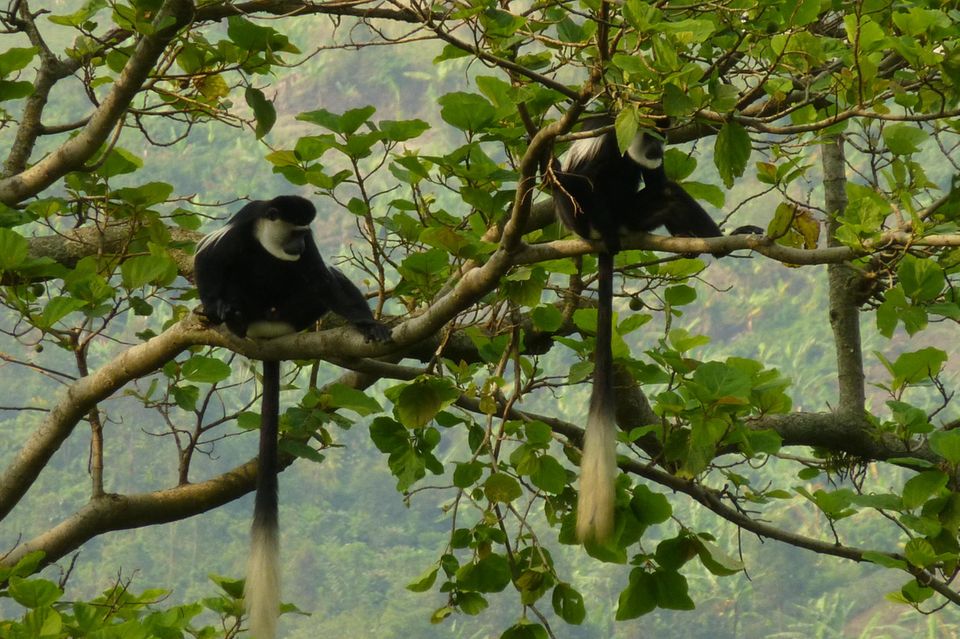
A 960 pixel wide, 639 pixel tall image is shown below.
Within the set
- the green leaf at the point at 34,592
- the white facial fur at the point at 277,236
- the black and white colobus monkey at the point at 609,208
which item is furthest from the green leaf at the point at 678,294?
the green leaf at the point at 34,592

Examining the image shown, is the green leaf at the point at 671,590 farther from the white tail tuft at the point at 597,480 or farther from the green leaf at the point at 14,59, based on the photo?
the green leaf at the point at 14,59

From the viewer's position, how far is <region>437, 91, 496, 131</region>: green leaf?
5.46 feet

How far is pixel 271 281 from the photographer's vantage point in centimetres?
242

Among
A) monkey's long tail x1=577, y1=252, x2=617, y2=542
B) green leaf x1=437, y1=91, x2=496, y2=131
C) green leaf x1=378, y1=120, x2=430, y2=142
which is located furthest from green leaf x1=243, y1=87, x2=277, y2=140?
monkey's long tail x1=577, y1=252, x2=617, y2=542

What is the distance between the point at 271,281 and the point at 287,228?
12 cm

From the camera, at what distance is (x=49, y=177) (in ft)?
6.78

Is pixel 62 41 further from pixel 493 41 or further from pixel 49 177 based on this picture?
A: pixel 493 41

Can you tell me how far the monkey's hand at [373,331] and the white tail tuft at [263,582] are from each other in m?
0.49

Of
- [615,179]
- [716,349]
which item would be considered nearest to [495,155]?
[716,349]

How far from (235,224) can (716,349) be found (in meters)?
6.19

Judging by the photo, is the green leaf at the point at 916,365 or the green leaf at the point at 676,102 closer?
the green leaf at the point at 676,102

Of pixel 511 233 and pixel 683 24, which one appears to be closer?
pixel 683 24

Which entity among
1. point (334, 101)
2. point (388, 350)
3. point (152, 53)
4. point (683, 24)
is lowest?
point (388, 350)

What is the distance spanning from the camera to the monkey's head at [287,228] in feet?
7.78
